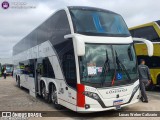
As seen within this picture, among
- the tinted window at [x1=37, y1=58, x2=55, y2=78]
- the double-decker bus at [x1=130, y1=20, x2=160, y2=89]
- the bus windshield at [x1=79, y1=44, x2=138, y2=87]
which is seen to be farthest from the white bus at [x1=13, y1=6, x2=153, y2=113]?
the double-decker bus at [x1=130, y1=20, x2=160, y2=89]

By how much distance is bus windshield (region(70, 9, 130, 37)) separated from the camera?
7.67 metres

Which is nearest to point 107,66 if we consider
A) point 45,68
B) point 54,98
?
point 54,98

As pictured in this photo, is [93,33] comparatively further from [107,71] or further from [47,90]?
[47,90]

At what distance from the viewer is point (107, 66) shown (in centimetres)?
760

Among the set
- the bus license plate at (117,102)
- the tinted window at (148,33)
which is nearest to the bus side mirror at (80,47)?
the bus license plate at (117,102)

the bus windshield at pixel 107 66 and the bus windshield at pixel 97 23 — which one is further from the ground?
the bus windshield at pixel 97 23

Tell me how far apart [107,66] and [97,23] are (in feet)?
4.77

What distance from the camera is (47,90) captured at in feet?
33.0

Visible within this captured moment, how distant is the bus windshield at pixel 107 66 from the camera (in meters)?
7.32

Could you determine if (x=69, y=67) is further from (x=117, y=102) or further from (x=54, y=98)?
(x=54, y=98)

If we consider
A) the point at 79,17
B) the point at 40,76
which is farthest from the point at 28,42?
the point at 79,17

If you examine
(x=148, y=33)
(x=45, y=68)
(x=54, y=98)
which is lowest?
(x=54, y=98)

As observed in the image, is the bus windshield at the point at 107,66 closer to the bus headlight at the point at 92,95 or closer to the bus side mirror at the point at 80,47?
the bus headlight at the point at 92,95

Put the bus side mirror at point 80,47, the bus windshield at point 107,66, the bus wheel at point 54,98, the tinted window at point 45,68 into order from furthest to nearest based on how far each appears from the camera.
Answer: the tinted window at point 45,68
the bus wheel at point 54,98
the bus windshield at point 107,66
the bus side mirror at point 80,47
